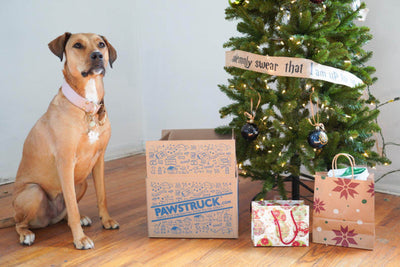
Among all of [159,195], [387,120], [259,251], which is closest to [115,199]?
[159,195]

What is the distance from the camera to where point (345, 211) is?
1.77 m

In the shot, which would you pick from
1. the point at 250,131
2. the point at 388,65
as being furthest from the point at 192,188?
the point at 388,65

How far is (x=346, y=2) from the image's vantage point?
196cm

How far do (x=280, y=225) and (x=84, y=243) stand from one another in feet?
3.12

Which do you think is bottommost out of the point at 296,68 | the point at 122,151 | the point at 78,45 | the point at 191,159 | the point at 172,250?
the point at 172,250

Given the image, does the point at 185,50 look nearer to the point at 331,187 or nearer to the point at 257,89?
the point at 257,89

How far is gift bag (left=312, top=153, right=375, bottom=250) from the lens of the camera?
1.73 m

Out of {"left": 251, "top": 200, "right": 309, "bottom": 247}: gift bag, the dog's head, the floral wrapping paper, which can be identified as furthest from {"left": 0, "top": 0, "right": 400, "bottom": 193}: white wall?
the dog's head

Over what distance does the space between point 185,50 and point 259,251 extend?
2368 millimetres

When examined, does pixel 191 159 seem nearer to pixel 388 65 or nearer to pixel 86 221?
pixel 86 221

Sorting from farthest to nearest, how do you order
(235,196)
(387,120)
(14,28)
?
(14,28)
(387,120)
(235,196)

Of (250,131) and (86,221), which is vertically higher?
(250,131)

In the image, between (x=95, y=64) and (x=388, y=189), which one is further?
(x=388, y=189)

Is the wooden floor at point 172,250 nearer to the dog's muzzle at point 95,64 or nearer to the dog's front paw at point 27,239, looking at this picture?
the dog's front paw at point 27,239
